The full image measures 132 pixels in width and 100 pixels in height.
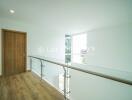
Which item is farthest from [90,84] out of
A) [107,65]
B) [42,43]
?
[42,43]

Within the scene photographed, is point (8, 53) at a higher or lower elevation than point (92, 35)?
lower

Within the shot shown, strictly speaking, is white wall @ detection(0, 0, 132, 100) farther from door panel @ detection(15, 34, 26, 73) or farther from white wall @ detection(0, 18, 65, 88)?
door panel @ detection(15, 34, 26, 73)

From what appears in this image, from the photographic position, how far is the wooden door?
434cm

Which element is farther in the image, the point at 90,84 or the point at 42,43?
the point at 42,43

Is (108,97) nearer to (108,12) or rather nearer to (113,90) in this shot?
(113,90)

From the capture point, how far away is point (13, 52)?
454 cm

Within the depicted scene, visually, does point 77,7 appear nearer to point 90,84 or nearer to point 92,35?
point 90,84

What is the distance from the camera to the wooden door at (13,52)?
4336 mm

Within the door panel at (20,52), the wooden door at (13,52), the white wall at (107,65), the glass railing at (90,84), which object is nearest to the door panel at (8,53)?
the wooden door at (13,52)

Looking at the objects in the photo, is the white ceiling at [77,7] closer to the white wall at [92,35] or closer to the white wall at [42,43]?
the white wall at [92,35]

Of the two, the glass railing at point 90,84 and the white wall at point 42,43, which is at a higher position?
the white wall at point 42,43

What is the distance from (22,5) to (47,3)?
83 cm

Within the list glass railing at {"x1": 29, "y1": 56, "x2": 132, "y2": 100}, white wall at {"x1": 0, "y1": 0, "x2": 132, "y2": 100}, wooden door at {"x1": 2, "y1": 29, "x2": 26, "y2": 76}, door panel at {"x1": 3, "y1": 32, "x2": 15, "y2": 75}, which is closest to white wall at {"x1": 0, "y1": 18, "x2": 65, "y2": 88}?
white wall at {"x1": 0, "y1": 0, "x2": 132, "y2": 100}

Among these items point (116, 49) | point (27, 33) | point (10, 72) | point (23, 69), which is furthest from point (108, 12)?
point (10, 72)
